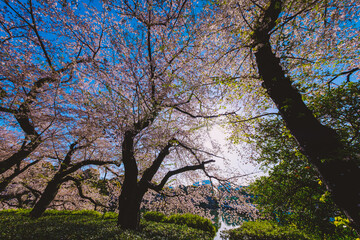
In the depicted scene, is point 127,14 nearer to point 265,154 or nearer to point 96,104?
point 96,104

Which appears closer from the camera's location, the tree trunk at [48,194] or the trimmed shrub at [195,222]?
the tree trunk at [48,194]

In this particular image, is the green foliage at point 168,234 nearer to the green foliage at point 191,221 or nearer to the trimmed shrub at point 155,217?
the green foliage at point 191,221

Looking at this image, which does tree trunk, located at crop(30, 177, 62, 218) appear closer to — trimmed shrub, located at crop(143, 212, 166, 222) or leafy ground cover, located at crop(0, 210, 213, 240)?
leafy ground cover, located at crop(0, 210, 213, 240)

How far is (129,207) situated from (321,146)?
21.6ft

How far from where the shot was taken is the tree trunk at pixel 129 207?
545 centimetres

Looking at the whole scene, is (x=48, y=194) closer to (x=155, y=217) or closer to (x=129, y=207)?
(x=129, y=207)

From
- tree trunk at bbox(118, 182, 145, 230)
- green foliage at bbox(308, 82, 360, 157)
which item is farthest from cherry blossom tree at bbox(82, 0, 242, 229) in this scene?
green foliage at bbox(308, 82, 360, 157)

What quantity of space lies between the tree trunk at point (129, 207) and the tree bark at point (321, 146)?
19.8 ft

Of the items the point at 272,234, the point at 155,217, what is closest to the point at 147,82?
the point at 272,234

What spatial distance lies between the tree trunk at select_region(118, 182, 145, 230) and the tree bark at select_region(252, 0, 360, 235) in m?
6.04

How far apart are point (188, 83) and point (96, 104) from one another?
360cm

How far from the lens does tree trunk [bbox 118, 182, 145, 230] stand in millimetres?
5445

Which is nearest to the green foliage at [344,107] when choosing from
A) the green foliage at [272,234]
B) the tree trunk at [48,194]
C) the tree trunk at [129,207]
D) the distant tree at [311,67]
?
the distant tree at [311,67]

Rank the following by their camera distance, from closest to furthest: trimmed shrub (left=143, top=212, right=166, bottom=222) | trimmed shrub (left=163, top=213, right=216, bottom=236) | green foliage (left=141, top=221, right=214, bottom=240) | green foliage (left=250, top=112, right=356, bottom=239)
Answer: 1. green foliage (left=250, top=112, right=356, bottom=239)
2. green foliage (left=141, top=221, right=214, bottom=240)
3. trimmed shrub (left=163, top=213, right=216, bottom=236)
4. trimmed shrub (left=143, top=212, right=166, bottom=222)
